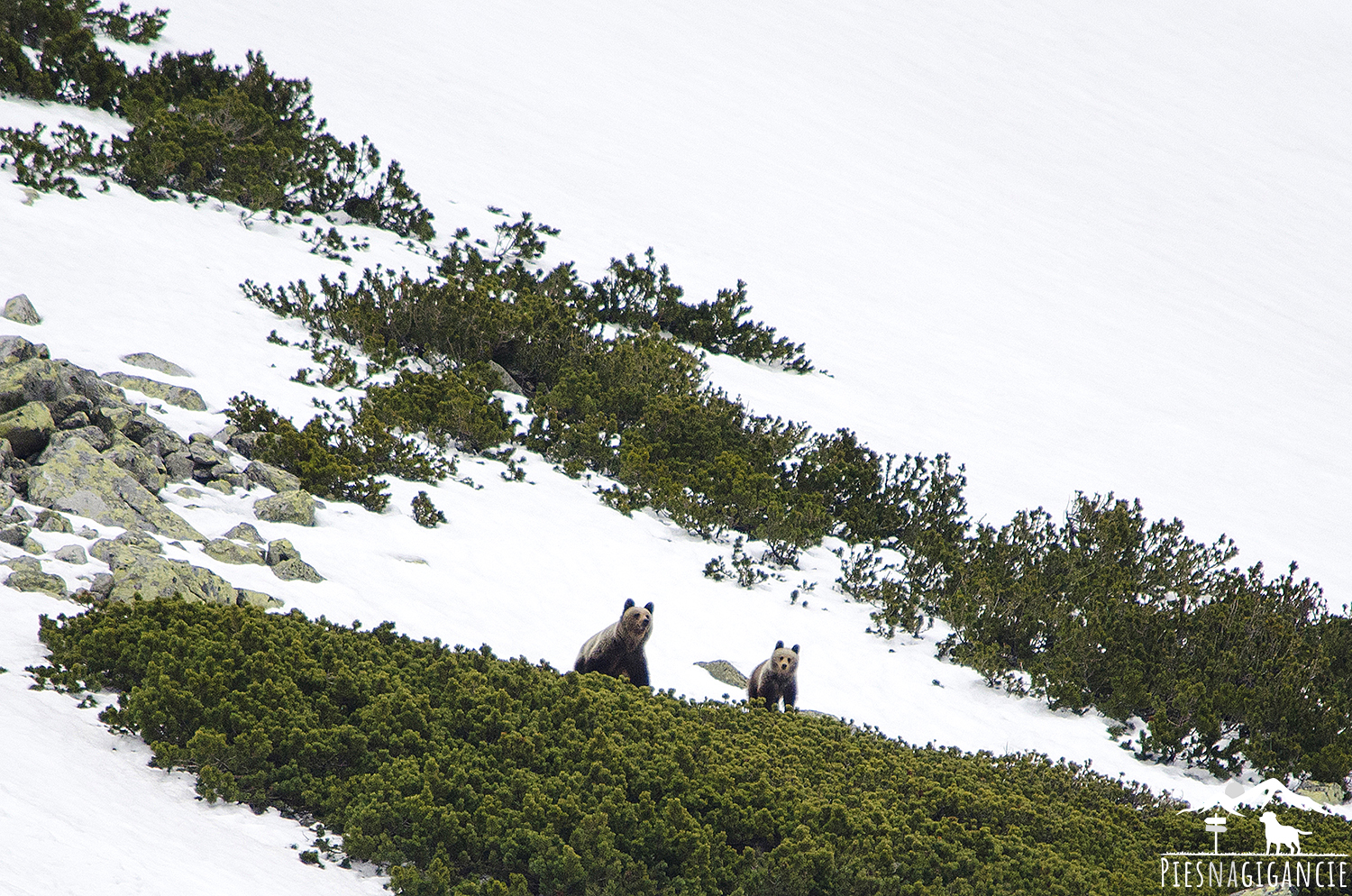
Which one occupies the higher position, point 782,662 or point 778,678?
point 782,662

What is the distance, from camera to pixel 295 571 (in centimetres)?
777

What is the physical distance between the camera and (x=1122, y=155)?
41750 millimetres

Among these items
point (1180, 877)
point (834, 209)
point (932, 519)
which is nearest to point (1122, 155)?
point (834, 209)

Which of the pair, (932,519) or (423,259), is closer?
(932,519)

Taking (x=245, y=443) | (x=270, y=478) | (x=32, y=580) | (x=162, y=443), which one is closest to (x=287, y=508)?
(x=270, y=478)

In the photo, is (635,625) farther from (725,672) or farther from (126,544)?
(126,544)

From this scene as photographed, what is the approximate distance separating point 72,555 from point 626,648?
153 inches

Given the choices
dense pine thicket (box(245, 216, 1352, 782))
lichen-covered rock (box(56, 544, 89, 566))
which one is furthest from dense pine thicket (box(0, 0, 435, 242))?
lichen-covered rock (box(56, 544, 89, 566))

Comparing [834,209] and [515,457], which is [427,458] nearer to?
[515,457]

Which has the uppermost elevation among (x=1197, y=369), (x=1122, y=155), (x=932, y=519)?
(x=1122, y=155)

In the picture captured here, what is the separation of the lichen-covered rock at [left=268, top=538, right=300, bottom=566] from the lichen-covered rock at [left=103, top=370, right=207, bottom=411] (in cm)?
302

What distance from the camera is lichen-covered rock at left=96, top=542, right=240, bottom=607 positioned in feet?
20.7

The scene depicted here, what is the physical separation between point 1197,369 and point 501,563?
68.4 feet

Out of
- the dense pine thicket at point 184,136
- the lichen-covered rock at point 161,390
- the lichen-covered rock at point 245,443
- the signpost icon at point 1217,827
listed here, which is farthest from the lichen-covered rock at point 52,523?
the dense pine thicket at point 184,136
